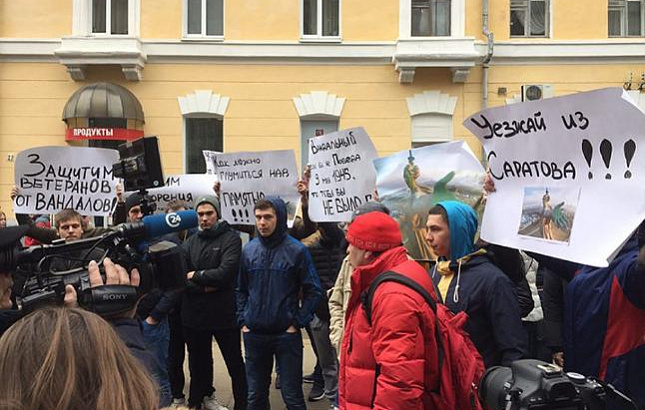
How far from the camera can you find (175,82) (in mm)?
13969

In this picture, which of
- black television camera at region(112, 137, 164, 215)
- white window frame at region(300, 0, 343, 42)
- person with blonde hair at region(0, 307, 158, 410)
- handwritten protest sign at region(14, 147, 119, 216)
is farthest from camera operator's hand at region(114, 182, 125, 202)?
white window frame at region(300, 0, 343, 42)

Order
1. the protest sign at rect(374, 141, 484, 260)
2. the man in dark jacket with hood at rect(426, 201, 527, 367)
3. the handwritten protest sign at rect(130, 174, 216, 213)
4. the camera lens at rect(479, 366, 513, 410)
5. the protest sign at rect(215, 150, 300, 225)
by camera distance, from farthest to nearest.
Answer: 1. the handwritten protest sign at rect(130, 174, 216, 213)
2. the protest sign at rect(215, 150, 300, 225)
3. the protest sign at rect(374, 141, 484, 260)
4. the man in dark jacket with hood at rect(426, 201, 527, 367)
5. the camera lens at rect(479, 366, 513, 410)

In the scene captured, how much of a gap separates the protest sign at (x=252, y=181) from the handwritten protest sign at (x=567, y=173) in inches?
111

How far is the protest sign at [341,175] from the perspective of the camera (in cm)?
584

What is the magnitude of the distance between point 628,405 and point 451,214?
170 cm

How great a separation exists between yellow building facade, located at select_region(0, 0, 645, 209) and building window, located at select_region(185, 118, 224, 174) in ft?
0.10

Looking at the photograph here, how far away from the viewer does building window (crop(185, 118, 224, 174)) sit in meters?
14.3

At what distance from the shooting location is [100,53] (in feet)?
43.7

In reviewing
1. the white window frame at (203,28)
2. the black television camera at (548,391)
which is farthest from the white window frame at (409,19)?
the black television camera at (548,391)

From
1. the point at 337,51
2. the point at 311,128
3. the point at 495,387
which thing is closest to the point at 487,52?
the point at 337,51

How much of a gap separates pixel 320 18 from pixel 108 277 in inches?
492

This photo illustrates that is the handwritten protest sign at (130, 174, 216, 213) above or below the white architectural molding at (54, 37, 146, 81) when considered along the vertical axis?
below

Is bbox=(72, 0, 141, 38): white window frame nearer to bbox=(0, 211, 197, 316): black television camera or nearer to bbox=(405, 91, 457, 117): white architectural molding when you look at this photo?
bbox=(405, 91, 457, 117): white architectural molding

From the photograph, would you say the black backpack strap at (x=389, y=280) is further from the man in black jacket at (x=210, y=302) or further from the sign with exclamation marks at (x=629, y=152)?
the man in black jacket at (x=210, y=302)
